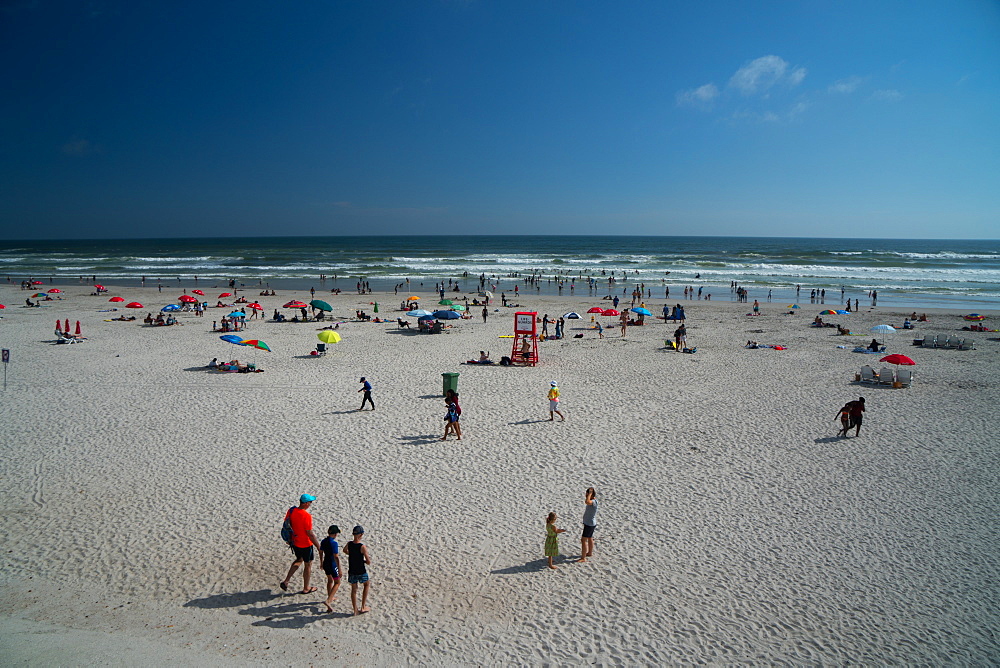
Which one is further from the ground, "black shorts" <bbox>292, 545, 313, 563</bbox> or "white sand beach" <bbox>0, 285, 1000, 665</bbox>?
"black shorts" <bbox>292, 545, 313, 563</bbox>

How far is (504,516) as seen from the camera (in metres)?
8.42

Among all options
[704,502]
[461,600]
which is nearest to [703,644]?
[461,600]

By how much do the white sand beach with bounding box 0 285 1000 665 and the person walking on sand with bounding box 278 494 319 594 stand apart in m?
0.25

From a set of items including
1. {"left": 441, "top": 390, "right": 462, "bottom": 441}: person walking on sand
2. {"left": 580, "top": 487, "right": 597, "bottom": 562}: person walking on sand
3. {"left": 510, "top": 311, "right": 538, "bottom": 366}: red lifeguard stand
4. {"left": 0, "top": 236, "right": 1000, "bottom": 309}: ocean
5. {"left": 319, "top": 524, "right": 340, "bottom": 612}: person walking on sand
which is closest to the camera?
{"left": 319, "top": 524, "right": 340, "bottom": 612}: person walking on sand

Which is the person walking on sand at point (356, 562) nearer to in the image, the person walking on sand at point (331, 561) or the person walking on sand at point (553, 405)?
the person walking on sand at point (331, 561)

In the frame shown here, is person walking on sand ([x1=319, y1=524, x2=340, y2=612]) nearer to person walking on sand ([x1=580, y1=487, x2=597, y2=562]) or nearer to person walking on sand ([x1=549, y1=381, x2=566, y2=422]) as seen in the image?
person walking on sand ([x1=580, y1=487, x2=597, y2=562])

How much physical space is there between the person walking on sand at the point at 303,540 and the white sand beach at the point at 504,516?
25 centimetres

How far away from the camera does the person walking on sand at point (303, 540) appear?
6359mm

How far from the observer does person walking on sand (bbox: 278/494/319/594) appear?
6.36m

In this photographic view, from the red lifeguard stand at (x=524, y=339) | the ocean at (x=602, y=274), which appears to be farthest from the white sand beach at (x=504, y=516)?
the ocean at (x=602, y=274)

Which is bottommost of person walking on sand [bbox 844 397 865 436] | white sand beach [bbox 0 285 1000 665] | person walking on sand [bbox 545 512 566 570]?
white sand beach [bbox 0 285 1000 665]

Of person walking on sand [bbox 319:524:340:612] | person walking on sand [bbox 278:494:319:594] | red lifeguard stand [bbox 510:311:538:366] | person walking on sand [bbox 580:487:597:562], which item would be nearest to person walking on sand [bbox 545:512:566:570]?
person walking on sand [bbox 580:487:597:562]

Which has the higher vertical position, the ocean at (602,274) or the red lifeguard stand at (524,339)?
the ocean at (602,274)

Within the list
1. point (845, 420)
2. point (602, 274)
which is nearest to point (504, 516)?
point (845, 420)
